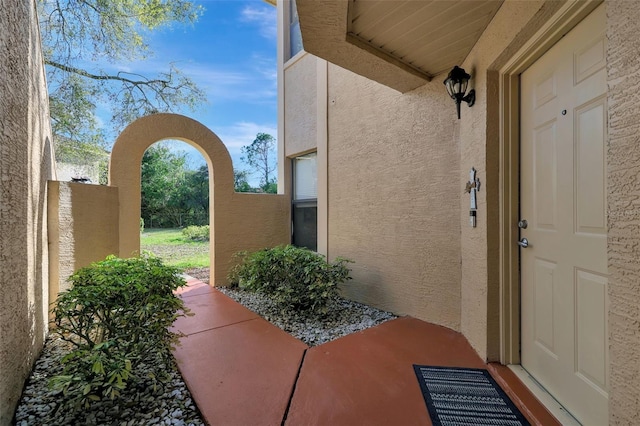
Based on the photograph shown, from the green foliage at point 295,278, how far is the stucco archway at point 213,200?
1.10 metres

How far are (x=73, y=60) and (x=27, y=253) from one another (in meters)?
5.70

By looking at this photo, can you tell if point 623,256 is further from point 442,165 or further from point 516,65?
point 442,165

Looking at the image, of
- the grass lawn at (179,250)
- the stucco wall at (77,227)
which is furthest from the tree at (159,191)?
the stucco wall at (77,227)

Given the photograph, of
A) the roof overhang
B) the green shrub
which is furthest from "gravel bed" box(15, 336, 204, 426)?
the green shrub

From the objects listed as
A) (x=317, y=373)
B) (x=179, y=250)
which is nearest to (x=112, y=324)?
(x=317, y=373)

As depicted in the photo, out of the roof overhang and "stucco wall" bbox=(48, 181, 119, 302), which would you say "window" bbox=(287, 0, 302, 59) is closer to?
the roof overhang

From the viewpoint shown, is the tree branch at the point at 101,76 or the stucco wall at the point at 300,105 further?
the tree branch at the point at 101,76

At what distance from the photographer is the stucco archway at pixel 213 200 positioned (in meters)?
3.59

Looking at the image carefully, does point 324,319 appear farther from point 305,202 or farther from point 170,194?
point 170,194

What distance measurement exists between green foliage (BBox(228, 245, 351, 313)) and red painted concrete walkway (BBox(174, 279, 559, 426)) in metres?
0.46

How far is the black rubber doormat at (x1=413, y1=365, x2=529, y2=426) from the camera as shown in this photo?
1.60m

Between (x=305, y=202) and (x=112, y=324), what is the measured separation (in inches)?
132

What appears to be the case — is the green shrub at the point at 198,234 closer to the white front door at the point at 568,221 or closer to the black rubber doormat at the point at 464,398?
the black rubber doormat at the point at 464,398

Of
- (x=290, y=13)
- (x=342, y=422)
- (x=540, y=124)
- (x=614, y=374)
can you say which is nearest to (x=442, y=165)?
(x=540, y=124)
